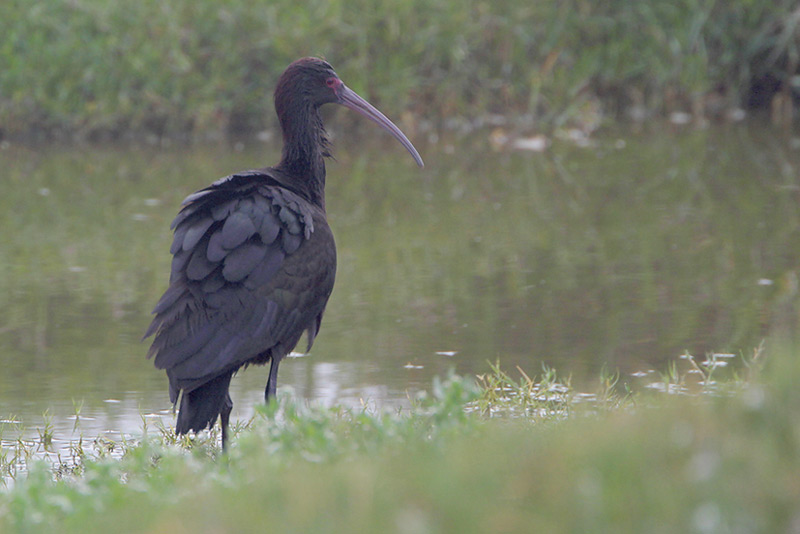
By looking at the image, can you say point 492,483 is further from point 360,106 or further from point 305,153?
point 360,106

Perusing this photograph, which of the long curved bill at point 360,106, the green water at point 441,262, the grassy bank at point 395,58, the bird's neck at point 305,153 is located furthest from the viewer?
the grassy bank at point 395,58

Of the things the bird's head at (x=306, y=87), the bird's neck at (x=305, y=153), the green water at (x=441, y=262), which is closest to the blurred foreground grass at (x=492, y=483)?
the green water at (x=441, y=262)

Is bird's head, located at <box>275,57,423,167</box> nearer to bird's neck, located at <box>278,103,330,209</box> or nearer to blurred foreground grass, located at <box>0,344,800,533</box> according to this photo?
bird's neck, located at <box>278,103,330,209</box>

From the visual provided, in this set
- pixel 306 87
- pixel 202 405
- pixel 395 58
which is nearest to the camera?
pixel 202 405

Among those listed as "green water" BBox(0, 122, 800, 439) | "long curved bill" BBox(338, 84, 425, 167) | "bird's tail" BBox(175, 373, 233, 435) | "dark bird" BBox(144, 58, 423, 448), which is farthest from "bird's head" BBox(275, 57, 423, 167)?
"bird's tail" BBox(175, 373, 233, 435)

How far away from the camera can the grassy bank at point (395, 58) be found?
12.3 metres

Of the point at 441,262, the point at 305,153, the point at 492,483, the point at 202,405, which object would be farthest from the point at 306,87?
the point at 492,483

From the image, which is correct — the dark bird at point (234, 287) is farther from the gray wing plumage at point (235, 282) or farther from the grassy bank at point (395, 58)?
the grassy bank at point (395, 58)

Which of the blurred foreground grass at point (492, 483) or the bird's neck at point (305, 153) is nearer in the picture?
the blurred foreground grass at point (492, 483)

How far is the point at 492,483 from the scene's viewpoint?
270 cm

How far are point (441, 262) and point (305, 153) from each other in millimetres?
2767

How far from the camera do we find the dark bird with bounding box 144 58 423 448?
450 cm

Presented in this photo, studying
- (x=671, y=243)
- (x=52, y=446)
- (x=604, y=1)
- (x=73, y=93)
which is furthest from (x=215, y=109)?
(x=52, y=446)

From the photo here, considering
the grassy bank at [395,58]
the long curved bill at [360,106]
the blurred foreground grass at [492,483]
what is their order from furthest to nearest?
the grassy bank at [395,58]
the long curved bill at [360,106]
the blurred foreground grass at [492,483]
